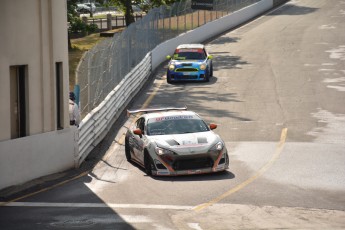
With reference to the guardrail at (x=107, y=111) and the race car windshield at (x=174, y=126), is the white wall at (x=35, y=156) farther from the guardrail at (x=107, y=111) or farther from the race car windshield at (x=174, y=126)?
the race car windshield at (x=174, y=126)

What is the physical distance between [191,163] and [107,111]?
752 centimetres

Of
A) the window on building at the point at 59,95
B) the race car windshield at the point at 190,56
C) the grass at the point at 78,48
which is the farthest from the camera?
the grass at the point at 78,48

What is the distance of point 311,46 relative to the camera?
47750 millimetres

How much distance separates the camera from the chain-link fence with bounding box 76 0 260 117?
24.5 meters

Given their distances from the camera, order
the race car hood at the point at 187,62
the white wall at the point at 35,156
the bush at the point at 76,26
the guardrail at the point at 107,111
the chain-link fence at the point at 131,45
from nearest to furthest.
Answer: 1. the white wall at the point at 35,156
2. the guardrail at the point at 107,111
3. the chain-link fence at the point at 131,45
4. the race car hood at the point at 187,62
5. the bush at the point at 76,26

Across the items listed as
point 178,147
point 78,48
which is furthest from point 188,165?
point 78,48

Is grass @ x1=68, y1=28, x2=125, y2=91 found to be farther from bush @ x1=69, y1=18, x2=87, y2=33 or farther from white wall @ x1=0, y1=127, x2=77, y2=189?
white wall @ x1=0, y1=127, x2=77, y2=189

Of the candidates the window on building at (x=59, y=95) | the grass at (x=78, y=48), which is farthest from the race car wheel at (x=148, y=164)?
the grass at (x=78, y=48)

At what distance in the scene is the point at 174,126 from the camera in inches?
822

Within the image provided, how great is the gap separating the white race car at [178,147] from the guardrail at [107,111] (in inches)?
68.0

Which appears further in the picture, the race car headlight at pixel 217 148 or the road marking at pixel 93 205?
the race car headlight at pixel 217 148

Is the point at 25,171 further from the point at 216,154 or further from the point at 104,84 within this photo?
the point at 104,84

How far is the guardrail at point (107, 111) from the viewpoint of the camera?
73.4 ft

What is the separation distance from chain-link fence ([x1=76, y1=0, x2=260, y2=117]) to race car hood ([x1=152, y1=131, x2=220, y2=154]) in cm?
474
